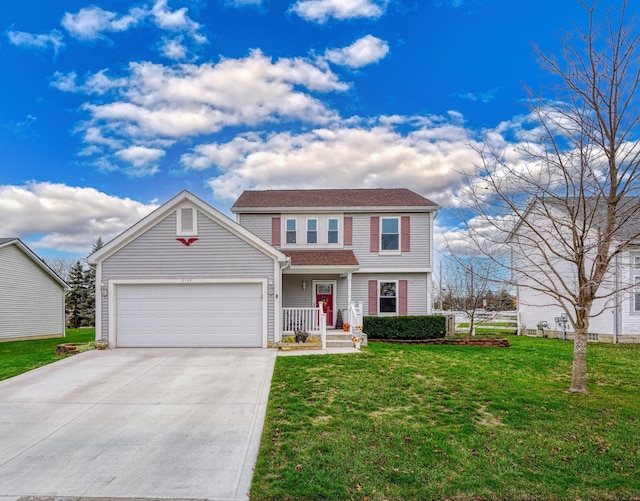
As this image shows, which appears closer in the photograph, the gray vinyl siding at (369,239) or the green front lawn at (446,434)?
the green front lawn at (446,434)

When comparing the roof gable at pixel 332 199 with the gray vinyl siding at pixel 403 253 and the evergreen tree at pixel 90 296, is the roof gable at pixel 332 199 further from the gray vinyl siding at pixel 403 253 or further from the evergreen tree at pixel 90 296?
the evergreen tree at pixel 90 296

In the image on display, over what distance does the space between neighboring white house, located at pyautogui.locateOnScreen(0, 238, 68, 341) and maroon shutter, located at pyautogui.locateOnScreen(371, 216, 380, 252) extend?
58.6 feet

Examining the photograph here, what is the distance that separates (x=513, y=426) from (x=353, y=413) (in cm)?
251

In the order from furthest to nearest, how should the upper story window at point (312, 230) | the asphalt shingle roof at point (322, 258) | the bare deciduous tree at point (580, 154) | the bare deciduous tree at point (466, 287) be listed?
1. the upper story window at point (312, 230)
2. the bare deciduous tree at point (466, 287)
3. the asphalt shingle roof at point (322, 258)
4. the bare deciduous tree at point (580, 154)

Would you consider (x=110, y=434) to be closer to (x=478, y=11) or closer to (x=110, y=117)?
(x=478, y=11)

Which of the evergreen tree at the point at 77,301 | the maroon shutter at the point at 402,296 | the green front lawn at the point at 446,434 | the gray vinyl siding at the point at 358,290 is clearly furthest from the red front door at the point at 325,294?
the evergreen tree at the point at 77,301

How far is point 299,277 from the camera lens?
1712 centimetres

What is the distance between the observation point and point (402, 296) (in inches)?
687

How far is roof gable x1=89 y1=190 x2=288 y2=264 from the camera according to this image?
12664 mm

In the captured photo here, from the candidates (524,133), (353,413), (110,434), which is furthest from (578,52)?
(110,434)

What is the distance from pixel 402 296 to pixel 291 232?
19.4ft

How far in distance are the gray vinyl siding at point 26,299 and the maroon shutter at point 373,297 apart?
711 inches

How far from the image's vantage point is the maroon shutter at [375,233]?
17531 millimetres

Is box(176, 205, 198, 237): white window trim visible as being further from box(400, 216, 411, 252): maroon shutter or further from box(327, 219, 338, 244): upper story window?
box(400, 216, 411, 252): maroon shutter
